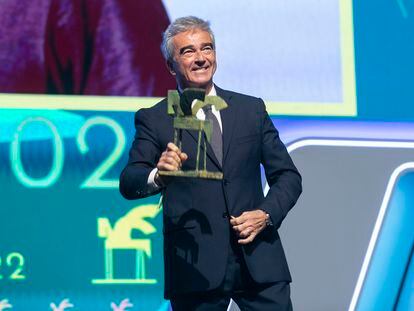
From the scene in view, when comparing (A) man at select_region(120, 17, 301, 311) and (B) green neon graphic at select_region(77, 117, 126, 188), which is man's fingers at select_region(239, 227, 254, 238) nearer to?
(A) man at select_region(120, 17, 301, 311)

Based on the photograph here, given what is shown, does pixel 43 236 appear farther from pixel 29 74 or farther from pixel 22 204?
pixel 29 74

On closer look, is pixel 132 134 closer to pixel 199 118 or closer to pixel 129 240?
pixel 129 240

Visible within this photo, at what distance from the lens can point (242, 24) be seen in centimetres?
357

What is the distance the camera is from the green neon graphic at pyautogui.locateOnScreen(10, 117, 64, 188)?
11.0ft

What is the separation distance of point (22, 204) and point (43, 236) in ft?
0.42

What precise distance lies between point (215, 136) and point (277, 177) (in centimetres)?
19

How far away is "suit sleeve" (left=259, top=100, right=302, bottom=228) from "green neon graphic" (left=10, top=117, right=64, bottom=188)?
100cm

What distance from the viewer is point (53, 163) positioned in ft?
11.1

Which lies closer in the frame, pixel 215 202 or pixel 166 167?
pixel 166 167

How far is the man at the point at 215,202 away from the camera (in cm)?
245

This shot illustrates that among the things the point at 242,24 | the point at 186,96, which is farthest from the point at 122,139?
the point at 186,96

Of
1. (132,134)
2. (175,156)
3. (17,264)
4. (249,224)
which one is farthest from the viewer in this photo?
(132,134)

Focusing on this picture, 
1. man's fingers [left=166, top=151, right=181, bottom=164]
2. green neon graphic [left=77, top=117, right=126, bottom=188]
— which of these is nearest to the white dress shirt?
man's fingers [left=166, top=151, right=181, bottom=164]

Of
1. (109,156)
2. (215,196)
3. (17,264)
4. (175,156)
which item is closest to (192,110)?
(175,156)
